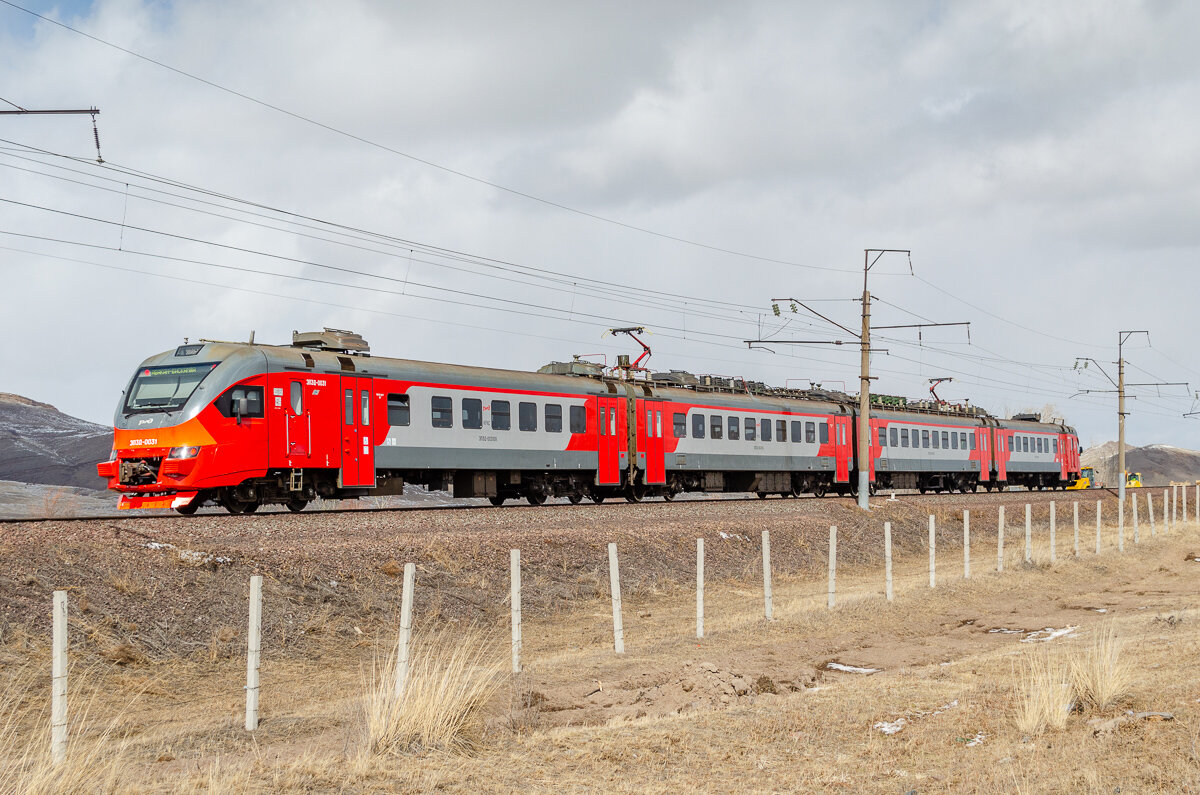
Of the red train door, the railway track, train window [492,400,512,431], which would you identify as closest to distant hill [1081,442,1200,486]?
the railway track

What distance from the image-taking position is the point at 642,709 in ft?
32.9

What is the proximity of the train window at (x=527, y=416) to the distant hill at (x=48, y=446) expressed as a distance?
37288mm

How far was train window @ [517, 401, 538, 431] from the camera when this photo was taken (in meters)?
27.4

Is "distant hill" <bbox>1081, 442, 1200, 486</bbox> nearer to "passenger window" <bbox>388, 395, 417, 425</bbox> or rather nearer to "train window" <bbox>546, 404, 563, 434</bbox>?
"train window" <bbox>546, 404, 563, 434</bbox>

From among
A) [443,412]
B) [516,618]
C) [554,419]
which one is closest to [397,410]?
[443,412]

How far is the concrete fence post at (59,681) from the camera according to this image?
7.86 meters

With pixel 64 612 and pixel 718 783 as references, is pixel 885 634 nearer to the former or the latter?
pixel 718 783

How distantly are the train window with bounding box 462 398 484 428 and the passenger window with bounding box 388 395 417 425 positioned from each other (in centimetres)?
186

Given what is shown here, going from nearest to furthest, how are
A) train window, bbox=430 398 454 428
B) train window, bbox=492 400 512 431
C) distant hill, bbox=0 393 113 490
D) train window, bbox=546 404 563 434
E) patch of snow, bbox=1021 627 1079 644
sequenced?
patch of snow, bbox=1021 627 1079 644
train window, bbox=430 398 454 428
train window, bbox=492 400 512 431
train window, bbox=546 404 563 434
distant hill, bbox=0 393 113 490

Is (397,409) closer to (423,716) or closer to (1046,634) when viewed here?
(1046,634)

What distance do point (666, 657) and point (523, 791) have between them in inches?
232

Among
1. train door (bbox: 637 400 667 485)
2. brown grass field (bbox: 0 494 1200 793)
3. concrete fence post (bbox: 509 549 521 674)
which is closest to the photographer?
brown grass field (bbox: 0 494 1200 793)

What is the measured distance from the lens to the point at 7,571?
12352 millimetres

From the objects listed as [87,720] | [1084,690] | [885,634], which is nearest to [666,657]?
[885,634]
